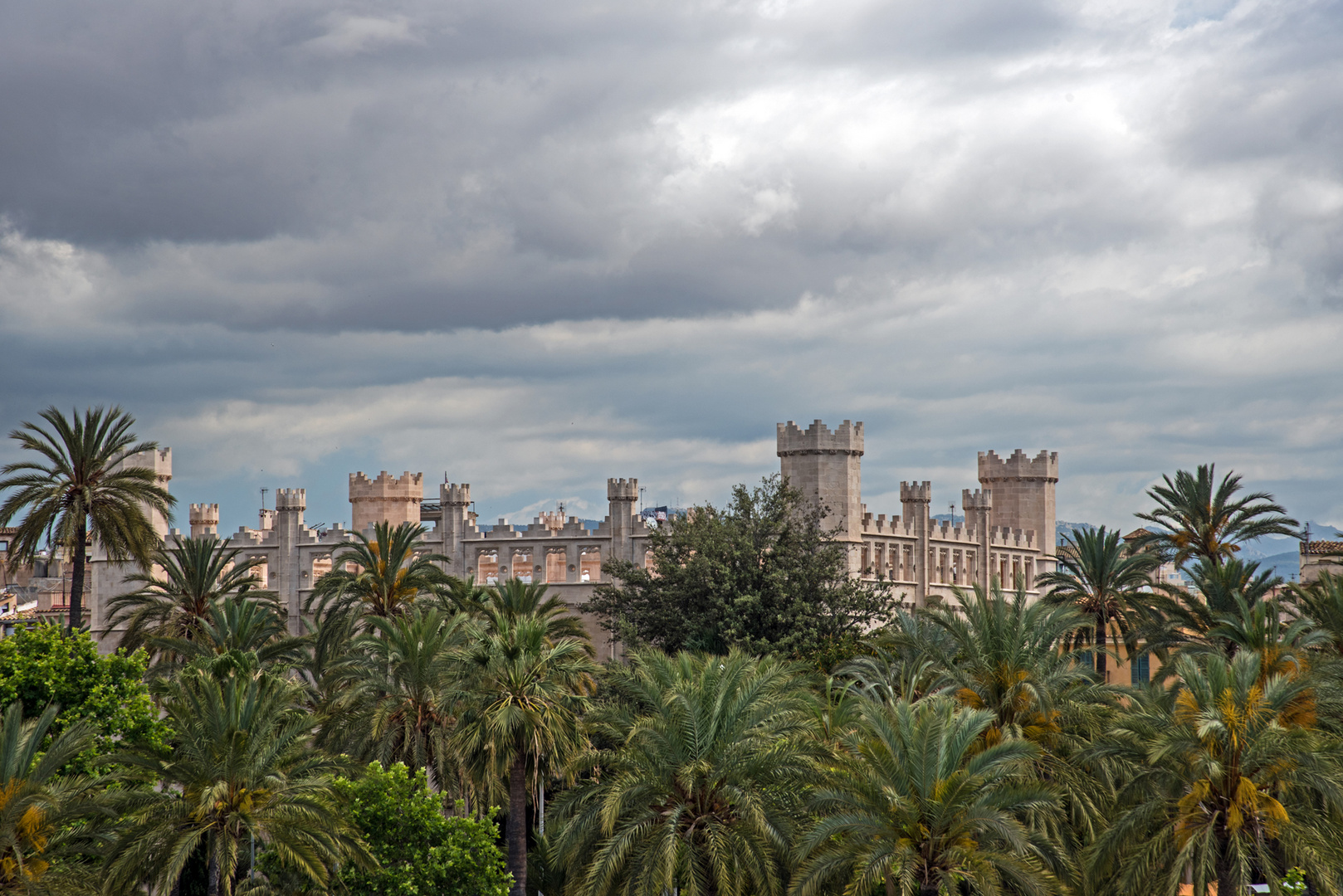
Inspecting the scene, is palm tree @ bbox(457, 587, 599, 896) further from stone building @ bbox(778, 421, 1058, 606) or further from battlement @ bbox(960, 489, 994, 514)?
battlement @ bbox(960, 489, 994, 514)

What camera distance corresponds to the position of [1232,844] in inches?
1011

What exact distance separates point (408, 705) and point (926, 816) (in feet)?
44.0

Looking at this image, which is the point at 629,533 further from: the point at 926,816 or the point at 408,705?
the point at 926,816

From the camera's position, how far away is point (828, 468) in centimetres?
6000

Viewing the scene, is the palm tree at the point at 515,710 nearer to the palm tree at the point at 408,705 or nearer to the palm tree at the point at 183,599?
the palm tree at the point at 408,705

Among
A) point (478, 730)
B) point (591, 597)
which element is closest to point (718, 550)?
point (591, 597)

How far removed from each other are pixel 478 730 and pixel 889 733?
940cm

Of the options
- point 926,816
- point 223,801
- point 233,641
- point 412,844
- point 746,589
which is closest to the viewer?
point 926,816

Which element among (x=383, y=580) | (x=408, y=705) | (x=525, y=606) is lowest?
(x=408, y=705)

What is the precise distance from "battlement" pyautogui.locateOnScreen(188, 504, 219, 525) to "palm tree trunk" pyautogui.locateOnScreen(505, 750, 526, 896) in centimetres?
4169

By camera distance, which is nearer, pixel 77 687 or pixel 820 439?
pixel 77 687

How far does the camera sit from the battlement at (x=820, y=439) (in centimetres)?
5966

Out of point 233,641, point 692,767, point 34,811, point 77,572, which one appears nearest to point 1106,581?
point 692,767

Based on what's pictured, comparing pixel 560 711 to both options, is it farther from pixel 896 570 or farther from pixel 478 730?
pixel 896 570
